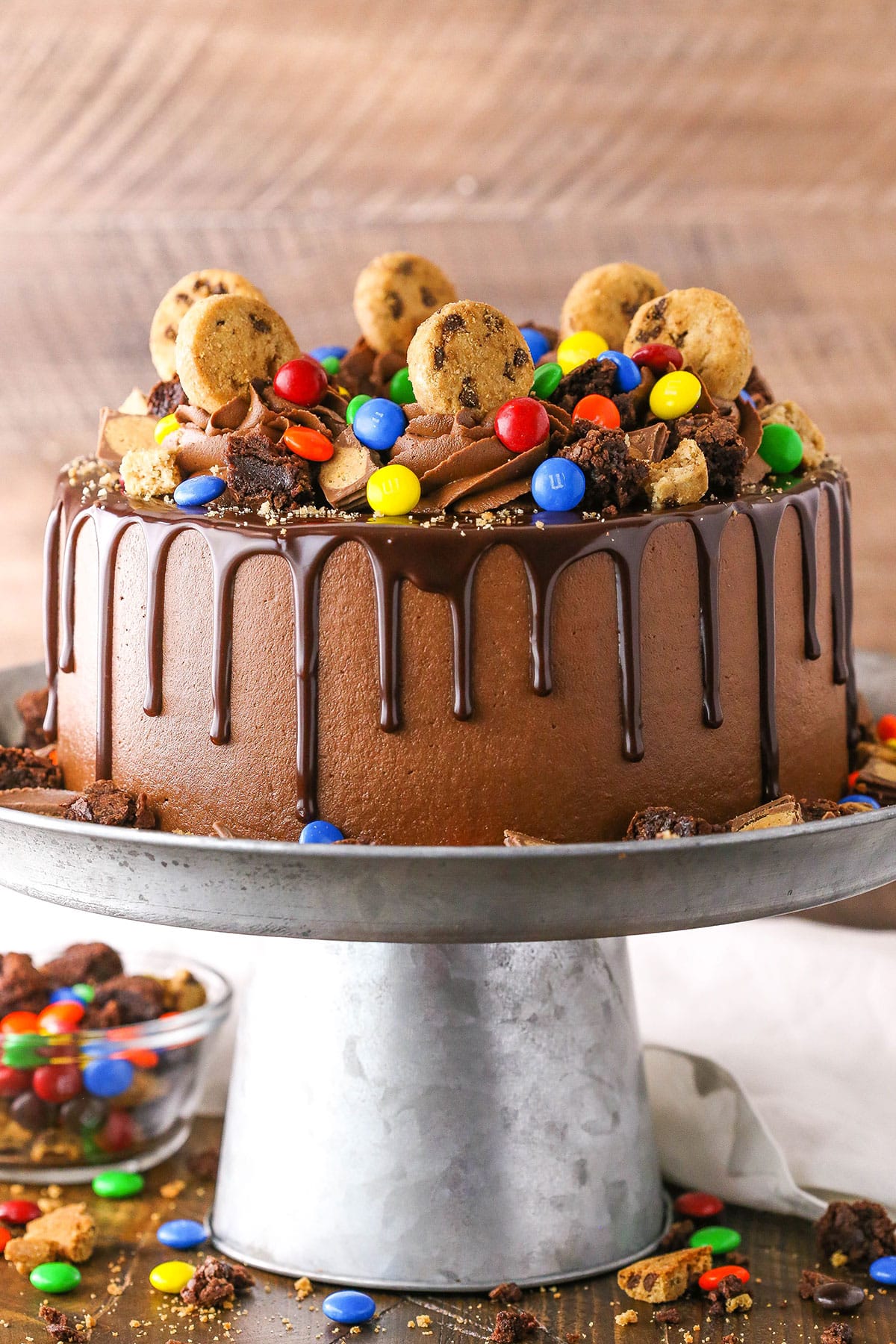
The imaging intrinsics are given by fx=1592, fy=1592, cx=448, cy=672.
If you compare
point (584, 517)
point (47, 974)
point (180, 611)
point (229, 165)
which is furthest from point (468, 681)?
point (229, 165)

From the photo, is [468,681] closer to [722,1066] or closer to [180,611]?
[180,611]

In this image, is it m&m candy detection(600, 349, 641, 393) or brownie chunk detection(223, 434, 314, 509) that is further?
m&m candy detection(600, 349, 641, 393)

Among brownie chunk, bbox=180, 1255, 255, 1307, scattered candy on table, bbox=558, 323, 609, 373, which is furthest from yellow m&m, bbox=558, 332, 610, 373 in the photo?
brownie chunk, bbox=180, 1255, 255, 1307

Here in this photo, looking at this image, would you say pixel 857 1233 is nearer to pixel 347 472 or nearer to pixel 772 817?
pixel 772 817

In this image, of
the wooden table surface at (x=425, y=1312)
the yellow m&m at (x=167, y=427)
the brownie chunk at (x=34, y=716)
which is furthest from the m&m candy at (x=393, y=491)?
the wooden table surface at (x=425, y=1312)

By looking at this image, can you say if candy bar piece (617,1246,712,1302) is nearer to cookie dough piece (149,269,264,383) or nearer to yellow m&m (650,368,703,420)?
yellow m&m (650,368,703,420)

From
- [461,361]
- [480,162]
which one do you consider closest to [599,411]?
[461,361]

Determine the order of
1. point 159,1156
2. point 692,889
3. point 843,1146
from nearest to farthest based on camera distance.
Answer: point 692,889 < point 843,1146 < point 159,1156
